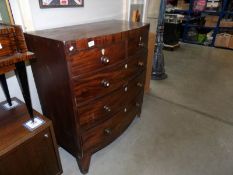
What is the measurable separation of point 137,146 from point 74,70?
3.45 ft

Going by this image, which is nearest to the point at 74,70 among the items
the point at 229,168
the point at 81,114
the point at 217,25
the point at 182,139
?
the point at 81,114

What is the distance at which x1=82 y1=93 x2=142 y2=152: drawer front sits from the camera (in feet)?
4.35

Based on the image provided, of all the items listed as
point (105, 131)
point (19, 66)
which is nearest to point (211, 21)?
point (105, 131)

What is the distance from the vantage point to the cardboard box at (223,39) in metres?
4.57

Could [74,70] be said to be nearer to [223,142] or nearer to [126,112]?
[126,112]

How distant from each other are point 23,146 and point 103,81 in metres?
0.61

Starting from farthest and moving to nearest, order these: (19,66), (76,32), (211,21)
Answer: (211,21) → (76,32) → (19,66)

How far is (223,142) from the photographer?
69.5 inches

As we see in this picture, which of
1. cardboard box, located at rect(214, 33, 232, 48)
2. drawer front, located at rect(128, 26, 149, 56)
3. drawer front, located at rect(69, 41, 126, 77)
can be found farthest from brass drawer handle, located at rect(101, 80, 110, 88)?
cardboard box, located at rect(214, 33, 232, 48)

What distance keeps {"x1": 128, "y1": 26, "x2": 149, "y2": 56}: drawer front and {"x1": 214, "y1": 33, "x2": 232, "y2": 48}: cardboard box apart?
4052 mm

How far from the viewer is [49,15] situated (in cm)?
135

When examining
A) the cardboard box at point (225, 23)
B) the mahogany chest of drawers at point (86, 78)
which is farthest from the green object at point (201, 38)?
the mahogany chest of drawers at point (86, 78)

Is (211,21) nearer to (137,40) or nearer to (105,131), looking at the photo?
(137,40)

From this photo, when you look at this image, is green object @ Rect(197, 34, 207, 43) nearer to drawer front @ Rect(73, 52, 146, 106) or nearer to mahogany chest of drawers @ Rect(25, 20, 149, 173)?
mahogany chest of drawers @ Rect(25, 20, 149, 173)
